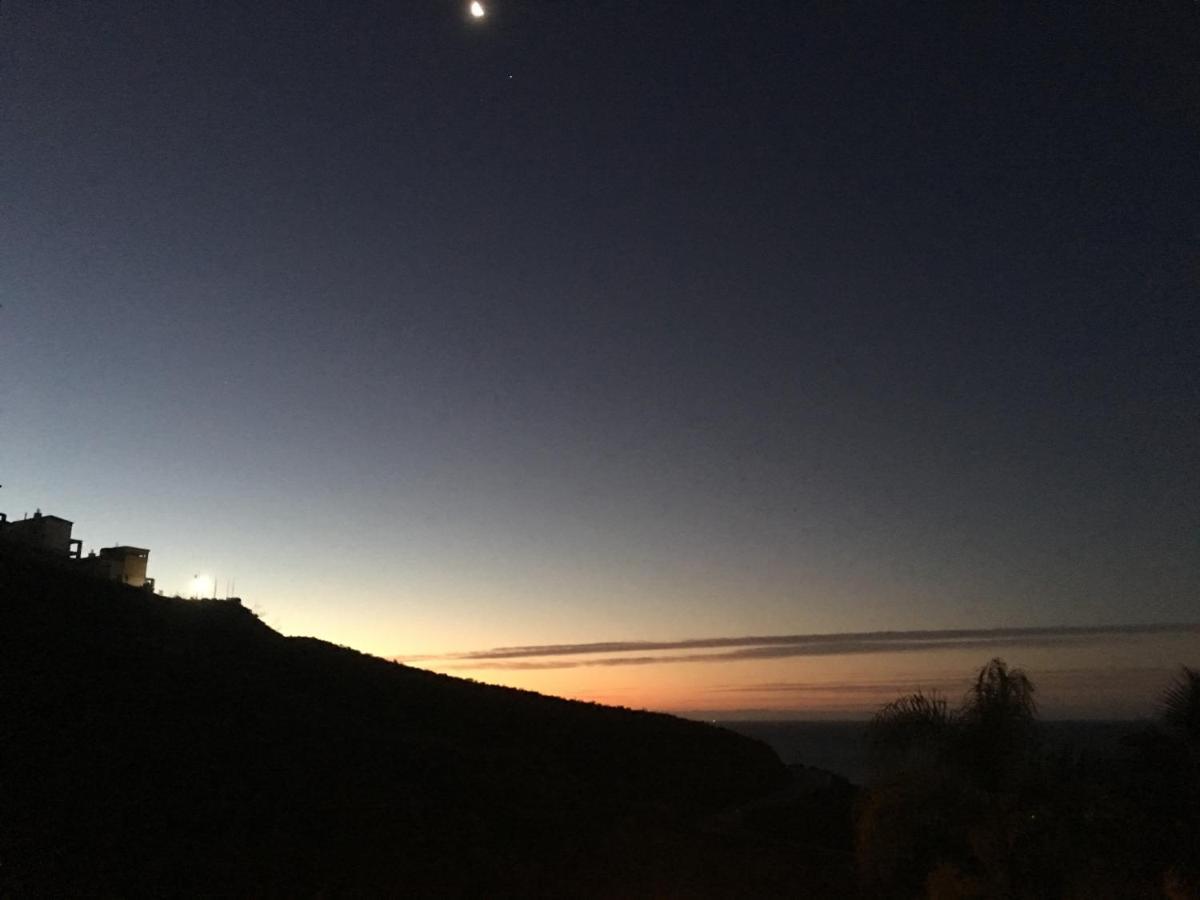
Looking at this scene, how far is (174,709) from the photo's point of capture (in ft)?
79.1

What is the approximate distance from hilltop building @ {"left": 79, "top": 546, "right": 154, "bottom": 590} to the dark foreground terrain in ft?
45.9

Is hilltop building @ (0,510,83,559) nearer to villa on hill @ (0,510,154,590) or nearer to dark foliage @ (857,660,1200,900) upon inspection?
villa on hill @ (0,510,154,590)

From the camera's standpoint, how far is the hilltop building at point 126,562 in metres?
49.3

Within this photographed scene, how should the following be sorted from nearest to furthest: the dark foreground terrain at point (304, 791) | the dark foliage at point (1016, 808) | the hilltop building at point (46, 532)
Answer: the dark foliage at point (1016, 808)
the dark foreground terrain at point (304, 791)
the hilltop building at point (46, 532)

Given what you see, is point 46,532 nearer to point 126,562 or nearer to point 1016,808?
point 126,562

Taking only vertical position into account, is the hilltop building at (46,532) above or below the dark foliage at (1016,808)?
above

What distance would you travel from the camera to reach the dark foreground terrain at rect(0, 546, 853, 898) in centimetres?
1661

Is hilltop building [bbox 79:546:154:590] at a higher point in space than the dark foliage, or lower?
higher

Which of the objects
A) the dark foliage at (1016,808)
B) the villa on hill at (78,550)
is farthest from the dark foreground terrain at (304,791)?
the villa on hill at (78,550)

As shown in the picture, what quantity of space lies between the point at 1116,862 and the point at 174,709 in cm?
2092

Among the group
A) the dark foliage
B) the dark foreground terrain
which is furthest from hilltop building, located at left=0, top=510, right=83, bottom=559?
the dark foliage

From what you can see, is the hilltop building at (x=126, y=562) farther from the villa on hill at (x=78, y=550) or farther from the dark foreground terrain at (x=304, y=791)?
the dark foreground terrain at (x=304, y=791)

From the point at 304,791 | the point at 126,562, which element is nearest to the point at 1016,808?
the point at 304,791

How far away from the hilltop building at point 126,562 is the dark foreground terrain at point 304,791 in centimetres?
1399
